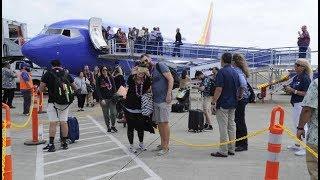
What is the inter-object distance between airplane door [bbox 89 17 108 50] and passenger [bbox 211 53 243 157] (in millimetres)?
15583

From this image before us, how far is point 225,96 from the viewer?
7.73 m

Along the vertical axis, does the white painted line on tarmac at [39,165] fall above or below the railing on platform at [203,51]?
below

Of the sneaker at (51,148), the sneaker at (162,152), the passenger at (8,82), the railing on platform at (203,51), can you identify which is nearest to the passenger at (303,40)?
the railing on platform at (203,51)

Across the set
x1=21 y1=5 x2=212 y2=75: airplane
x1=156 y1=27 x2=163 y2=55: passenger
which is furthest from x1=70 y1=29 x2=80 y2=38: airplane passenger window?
x1=156 y1=27 x2=163 y2=55: passenger

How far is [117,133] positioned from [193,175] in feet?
13.9

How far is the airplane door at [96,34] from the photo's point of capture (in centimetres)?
2262

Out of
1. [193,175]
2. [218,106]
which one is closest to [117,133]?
[218,106]

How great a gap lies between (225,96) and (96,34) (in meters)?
16.3

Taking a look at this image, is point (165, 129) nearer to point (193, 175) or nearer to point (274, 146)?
point (193, 175)

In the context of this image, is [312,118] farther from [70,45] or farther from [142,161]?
[70,45]

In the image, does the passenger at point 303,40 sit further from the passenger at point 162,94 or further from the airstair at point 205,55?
the passenger at point 162,94

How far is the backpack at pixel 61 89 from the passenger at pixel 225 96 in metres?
2.66

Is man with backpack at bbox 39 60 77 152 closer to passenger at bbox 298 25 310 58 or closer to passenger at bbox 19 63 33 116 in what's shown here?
passenger at bbox 19 63 33 116

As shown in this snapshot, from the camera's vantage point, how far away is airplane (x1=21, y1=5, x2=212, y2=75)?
2117 cm
